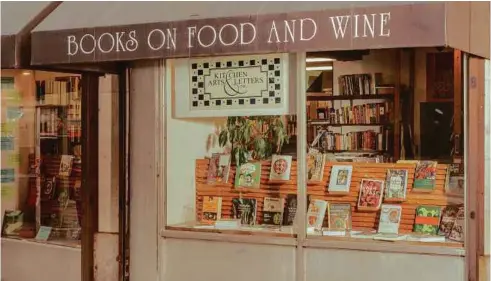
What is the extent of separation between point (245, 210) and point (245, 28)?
193 centimetres

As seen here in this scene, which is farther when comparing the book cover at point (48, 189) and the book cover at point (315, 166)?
the book cover at point (48, 189)

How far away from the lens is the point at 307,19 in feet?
17.7

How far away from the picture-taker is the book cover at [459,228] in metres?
5.77

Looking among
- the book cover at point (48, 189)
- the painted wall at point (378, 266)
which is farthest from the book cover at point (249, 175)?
the book cover at point (48, 189)

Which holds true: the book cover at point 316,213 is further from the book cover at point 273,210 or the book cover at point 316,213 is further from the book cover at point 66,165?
the book cover at point 66,165

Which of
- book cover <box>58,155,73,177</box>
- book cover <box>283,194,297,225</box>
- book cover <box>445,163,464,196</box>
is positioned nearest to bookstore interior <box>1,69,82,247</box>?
book cover <box>58,155,73,177</box>

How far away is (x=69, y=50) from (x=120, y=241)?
1.91m

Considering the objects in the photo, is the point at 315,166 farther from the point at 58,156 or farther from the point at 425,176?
the point at 58,156

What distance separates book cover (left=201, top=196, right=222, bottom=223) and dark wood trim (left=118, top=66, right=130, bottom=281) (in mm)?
728

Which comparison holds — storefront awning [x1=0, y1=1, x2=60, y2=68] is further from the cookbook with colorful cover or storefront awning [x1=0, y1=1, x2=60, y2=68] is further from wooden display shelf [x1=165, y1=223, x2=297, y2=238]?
the cookbook with colorful cover

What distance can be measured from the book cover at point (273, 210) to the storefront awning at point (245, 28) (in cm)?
164

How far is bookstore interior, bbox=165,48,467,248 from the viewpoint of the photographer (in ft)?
20.3

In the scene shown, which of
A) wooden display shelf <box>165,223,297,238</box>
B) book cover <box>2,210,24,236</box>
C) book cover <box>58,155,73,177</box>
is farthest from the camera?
book cover <box>2,210,24,236</box>

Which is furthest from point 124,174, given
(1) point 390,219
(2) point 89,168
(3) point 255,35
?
(1) point 390,219
